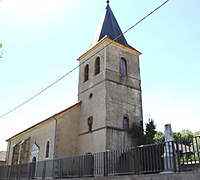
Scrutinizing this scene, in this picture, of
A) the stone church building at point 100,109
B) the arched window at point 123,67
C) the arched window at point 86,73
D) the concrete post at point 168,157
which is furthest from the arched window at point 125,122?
the concrete post at point 168,157

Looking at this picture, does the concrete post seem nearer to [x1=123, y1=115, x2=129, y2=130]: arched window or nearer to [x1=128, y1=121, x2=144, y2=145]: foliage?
[x1=128, y1=121, x2=144, y2=145]: foliage

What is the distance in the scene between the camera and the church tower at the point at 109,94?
20781 mm

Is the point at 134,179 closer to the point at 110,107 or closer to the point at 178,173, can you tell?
the point at 178,173

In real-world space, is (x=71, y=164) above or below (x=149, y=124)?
below

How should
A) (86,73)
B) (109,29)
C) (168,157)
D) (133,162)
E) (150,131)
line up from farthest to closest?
1. (109,29)
2. (86,73)
3. (150,131)
4. (133,162)
5. (168,157)

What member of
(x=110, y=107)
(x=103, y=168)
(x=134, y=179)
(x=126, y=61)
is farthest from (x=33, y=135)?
(x=134, y=179)

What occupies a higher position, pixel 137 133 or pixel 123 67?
pixel 123 67

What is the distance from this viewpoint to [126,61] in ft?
80.9

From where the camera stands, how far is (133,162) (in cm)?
995

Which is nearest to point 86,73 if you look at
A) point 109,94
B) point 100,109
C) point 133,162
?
point 109,94

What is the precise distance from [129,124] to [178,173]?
549 inches

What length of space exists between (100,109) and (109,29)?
9283 mm

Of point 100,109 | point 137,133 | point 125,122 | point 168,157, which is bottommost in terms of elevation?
point 168,157

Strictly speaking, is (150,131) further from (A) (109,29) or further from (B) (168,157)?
(B) (168,157)
